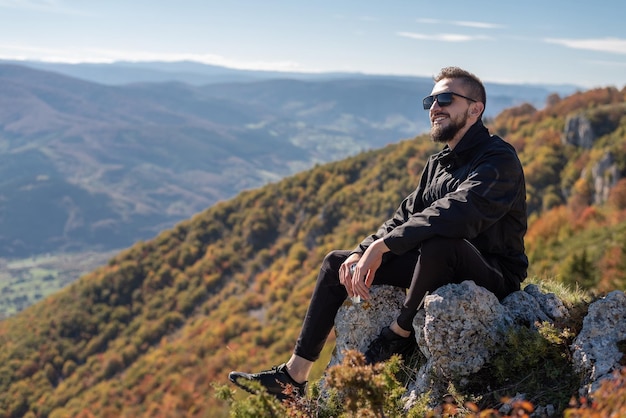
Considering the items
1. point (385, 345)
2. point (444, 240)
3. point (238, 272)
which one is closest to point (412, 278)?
point (444, 240)

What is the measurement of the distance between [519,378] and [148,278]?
67.3 m

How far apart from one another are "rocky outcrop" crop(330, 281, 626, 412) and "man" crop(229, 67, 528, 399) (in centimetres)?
19

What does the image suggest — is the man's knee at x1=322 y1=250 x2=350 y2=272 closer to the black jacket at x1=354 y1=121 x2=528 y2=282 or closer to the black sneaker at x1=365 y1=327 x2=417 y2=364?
the black jacket at x1=354 y1=121 x2=528 y2=282

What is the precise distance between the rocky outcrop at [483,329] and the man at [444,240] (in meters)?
0.19

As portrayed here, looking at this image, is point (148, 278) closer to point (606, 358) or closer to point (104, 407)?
point (104, 407)

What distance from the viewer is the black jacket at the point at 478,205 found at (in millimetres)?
4082

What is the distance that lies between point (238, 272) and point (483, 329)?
59619 millimetres

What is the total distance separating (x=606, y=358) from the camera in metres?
3.33

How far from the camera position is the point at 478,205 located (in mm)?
4125

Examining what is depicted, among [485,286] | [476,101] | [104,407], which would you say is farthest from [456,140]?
[104,407]

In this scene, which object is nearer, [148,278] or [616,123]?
[616,123]

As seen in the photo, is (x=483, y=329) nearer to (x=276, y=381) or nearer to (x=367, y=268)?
(x=367, y=268)

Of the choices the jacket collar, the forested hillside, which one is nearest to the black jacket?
the jacket collar

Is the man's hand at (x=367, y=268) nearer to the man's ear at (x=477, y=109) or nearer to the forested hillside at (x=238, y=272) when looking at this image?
the man's ear at (x=477, y=109)
